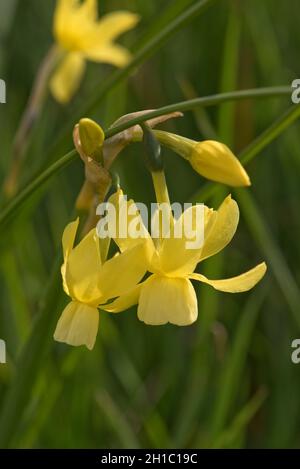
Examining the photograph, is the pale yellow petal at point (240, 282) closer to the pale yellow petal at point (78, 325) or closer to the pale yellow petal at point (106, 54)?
the pale yellow petal at point (78, 325)

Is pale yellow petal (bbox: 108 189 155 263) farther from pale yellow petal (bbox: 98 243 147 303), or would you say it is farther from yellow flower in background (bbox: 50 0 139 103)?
yellow flower in background (bbox: 50 0 139 103)

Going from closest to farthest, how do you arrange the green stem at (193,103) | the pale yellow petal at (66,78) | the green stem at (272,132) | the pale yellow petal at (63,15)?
the green stem at (193,103), the green stem at (272,132), the pale yellow petal at (63,15), the pale yellow petal at (66,78)

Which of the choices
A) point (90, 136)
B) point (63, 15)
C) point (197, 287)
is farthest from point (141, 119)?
point (197, 287)

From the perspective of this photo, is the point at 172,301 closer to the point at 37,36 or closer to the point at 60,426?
the point at 60,426

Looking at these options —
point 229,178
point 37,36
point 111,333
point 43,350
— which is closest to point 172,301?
point 229,178

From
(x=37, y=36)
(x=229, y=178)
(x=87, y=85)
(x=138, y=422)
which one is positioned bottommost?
(x=138, y=422)

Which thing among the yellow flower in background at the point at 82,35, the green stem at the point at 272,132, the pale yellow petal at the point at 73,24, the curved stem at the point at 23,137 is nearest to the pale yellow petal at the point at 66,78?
the yellow flower in background at the point at 82,35

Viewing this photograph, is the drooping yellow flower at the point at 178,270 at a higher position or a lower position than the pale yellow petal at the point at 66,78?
lower
